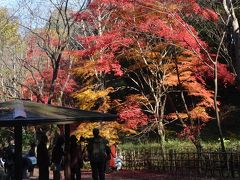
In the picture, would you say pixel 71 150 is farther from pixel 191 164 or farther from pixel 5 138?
pixel 5 138

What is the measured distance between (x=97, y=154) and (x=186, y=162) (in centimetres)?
665

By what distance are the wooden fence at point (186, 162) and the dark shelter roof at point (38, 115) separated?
4713 millimetres

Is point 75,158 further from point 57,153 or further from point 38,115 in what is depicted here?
point 38,115

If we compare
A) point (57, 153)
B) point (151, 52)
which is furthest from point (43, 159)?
point (151, 52)

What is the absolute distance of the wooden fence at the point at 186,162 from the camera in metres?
12.5

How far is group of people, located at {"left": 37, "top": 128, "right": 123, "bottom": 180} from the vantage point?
9.37 m

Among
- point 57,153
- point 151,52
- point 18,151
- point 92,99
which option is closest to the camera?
point 18,151

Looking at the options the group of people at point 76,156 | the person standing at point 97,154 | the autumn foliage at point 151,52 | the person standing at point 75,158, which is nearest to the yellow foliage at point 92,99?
the autumn foliage at point 151,52

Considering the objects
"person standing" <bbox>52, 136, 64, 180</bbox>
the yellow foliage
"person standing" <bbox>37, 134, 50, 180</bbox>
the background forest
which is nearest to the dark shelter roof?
"person standing" <bbox>52, 136, 64, 180</bbox>

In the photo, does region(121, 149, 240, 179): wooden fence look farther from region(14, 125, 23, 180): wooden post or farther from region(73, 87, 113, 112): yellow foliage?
region(14, 125, 23, 180): wooden post

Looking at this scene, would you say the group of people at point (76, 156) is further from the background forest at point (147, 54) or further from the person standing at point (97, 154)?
the background forest at point (147, 54)

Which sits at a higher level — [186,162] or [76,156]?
[76,156]

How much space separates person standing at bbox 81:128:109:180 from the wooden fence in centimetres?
471

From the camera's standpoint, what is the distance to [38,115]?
27.4 feet
